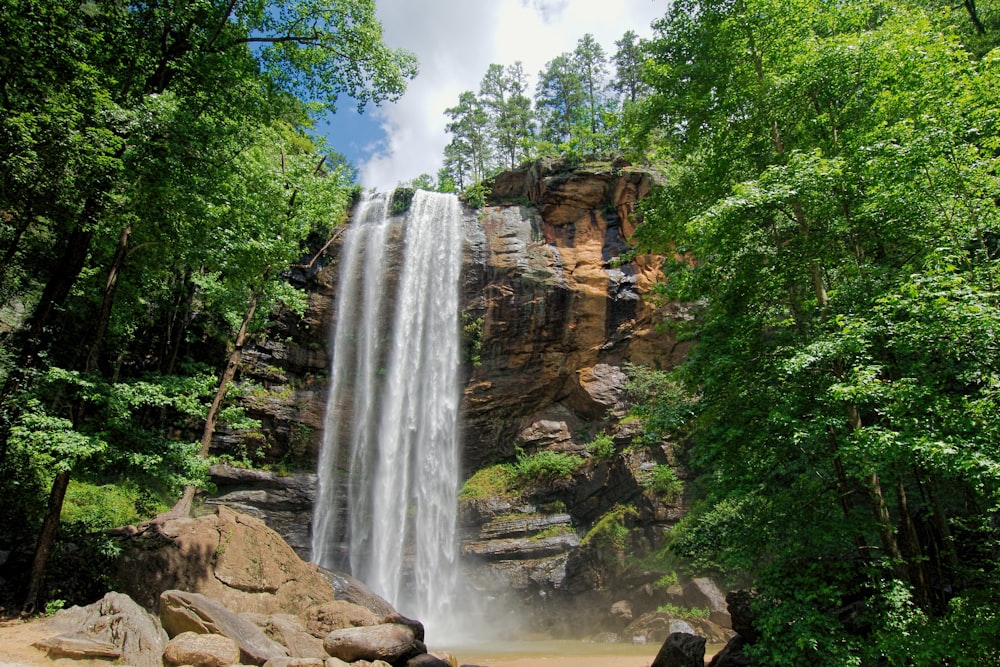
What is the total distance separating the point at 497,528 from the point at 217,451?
10.2m

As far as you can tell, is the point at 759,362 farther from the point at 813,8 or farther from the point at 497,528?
the point at 497,528

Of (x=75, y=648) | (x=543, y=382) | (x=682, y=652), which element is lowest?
(x=682, y=652)

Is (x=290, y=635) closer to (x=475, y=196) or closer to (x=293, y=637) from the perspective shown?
(x=293, y=637)

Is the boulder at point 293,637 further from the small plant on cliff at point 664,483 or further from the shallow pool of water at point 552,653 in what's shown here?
the small plant on cliff at point 664,483

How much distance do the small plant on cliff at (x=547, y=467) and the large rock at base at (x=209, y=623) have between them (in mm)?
13457

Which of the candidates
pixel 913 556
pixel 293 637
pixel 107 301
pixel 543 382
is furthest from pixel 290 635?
pixel 543 382

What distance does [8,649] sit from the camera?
6.82m


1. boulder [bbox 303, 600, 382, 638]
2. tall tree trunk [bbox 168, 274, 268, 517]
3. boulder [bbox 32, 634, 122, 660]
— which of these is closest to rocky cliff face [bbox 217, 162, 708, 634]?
tall tree trunk [bbox 168, 274, 268, 517]

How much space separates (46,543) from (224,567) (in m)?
2.82

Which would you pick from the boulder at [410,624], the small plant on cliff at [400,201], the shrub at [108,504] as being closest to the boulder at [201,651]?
the boulder at [410,624]

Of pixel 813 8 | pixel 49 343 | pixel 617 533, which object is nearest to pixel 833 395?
pixel 813 8

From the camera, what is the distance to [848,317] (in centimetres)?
666

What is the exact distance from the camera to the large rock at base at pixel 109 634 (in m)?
6.88

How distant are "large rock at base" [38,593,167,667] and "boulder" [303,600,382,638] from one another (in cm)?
298
